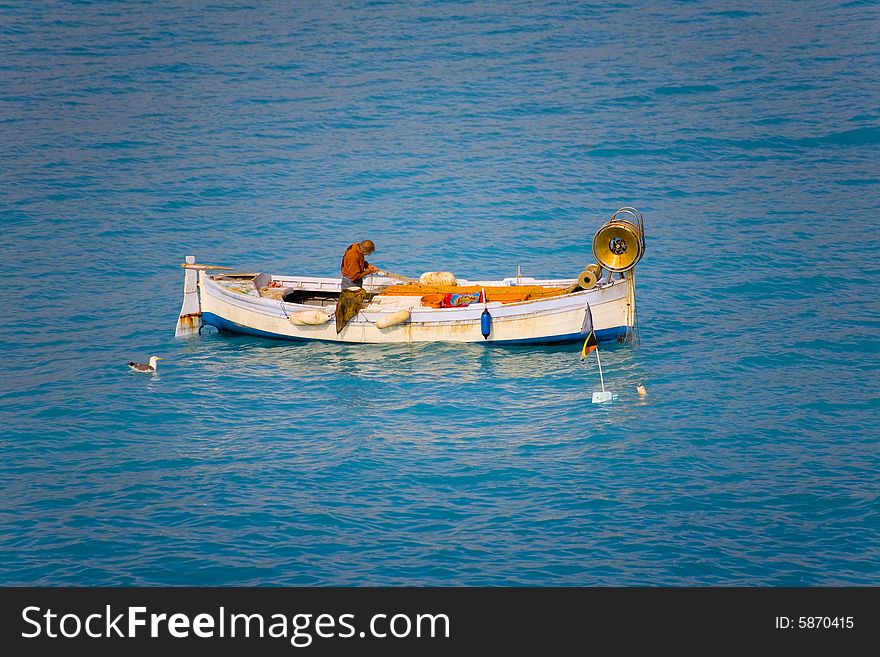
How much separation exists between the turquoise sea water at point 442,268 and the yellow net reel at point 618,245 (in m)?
2.46

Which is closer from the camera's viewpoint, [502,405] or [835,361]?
[502,405]

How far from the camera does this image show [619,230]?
29984mm

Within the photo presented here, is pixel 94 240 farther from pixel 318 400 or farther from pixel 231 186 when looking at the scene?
pixel 318 400

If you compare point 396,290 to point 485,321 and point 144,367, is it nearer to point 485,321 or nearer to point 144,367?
point 485,321

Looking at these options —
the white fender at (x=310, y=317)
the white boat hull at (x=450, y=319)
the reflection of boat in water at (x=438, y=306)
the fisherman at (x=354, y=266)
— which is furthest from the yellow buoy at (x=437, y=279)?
the white fender at (x=310, y=317)

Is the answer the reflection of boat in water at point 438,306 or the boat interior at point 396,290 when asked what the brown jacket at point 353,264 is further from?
the boat interior at point 396,290

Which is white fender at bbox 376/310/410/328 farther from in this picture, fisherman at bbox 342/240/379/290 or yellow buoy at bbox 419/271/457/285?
yellow buoy at bbox 419/271/457/285

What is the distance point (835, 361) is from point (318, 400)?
13382 millimetres

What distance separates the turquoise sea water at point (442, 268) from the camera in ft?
70.8

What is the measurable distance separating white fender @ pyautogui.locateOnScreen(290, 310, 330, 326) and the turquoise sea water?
0.80 metres

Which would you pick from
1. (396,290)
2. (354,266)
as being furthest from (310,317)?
(396,290)

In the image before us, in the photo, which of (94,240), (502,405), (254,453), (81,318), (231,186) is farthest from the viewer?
(231,186)

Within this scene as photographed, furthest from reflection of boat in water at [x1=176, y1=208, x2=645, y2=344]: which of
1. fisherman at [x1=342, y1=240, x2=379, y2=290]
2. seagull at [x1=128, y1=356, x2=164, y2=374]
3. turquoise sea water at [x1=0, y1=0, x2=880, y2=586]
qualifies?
seagull at [x1=128, y1=356, x2=164, y2=374]
